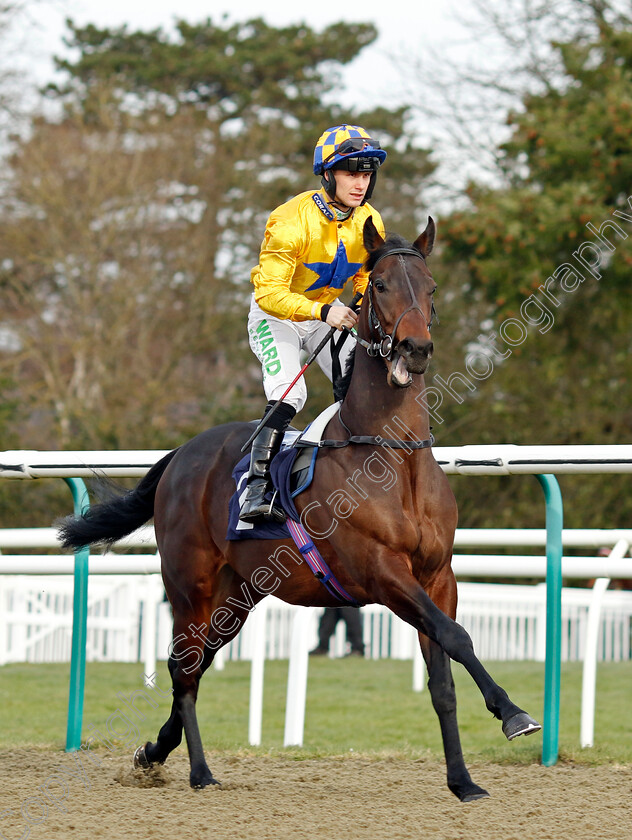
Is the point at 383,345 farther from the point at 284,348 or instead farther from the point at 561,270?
the point at 561,270

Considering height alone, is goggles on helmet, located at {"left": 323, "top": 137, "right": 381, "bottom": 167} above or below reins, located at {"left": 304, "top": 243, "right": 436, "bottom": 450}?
above

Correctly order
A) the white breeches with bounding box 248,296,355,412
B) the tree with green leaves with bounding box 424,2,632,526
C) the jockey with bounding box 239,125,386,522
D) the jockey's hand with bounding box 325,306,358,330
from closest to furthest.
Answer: the jockey's hand with bounding box 325,306,358,330 < the jockey with bounding box 239,125,386,522 < the white breeches with bounding box 248,296,355,412 < the tree with green leaves with bounding box 424,2,632,526

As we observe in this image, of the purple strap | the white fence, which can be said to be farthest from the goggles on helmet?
the white fence

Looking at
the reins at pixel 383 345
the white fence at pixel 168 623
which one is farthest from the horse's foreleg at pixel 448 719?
the white fence at pixel 168 623

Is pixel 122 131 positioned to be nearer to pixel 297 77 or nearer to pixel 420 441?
pixel 297 77

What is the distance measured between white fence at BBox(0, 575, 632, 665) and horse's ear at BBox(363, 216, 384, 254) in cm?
581

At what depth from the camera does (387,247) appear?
12.7 ft

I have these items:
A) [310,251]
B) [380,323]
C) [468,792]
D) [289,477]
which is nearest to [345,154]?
[310,251]

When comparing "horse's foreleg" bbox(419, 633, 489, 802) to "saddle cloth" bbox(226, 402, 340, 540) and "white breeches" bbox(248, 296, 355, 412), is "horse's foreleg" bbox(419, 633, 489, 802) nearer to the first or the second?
"saddle cloth" bbox(226, 402, 340, 540)

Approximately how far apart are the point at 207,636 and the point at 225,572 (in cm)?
28

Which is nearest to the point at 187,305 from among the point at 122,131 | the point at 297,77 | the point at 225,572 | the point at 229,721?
the point at 122,131

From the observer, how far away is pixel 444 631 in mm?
3461

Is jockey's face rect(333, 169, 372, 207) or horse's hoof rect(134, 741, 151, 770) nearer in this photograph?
jockey's face rect(333, 169, 372, 207)

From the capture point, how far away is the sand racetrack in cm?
323
